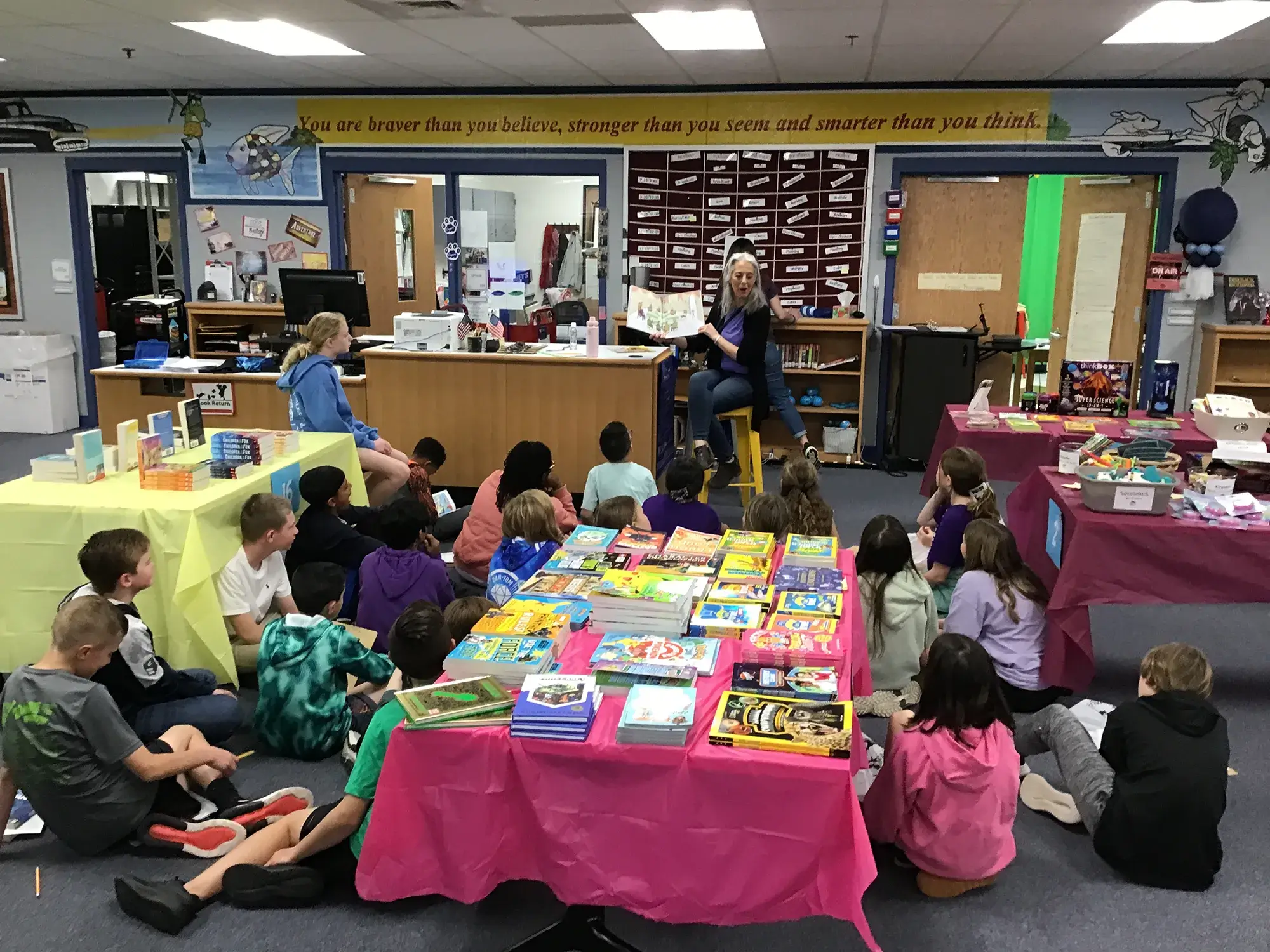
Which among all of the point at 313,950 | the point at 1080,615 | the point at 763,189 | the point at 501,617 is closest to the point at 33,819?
the point at 313,950

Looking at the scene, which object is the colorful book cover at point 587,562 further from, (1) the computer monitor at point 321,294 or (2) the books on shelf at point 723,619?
(1) the computer monitor at point 321,294

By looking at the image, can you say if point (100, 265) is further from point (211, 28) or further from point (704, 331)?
point (704, 331)

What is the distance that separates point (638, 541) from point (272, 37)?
15.9ft

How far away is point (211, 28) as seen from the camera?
616 centimetres

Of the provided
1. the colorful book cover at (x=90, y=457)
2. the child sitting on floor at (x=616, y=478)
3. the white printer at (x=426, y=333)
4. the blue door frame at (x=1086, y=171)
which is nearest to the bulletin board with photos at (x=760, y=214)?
the blue door frame at (x=1086, y=171)

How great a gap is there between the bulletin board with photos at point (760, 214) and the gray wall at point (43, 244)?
205 inches

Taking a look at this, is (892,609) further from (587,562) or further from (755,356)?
(755,356)

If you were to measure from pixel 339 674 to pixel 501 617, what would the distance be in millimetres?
1043

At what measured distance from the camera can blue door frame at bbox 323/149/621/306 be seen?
839 centimetres

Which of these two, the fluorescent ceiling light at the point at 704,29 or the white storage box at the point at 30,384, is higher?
the fluorescent ceiling light at the point at 704,29

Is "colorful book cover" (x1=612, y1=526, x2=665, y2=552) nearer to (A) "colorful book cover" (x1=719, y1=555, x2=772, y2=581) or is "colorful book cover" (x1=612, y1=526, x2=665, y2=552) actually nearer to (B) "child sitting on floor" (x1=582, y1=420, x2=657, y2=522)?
(A) "colorful book cover" (x1=719, y1=555, x2=772, y2=581)

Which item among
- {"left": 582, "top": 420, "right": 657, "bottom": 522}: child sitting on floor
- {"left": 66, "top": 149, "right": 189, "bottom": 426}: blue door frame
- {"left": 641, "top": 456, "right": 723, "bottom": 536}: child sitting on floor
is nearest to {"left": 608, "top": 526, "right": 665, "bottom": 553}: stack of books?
{"left": 641, "top": 456, "right": 723, "bottom": 536}: child sitting on floor

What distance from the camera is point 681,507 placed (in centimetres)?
451

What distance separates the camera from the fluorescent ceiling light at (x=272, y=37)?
6031mm
